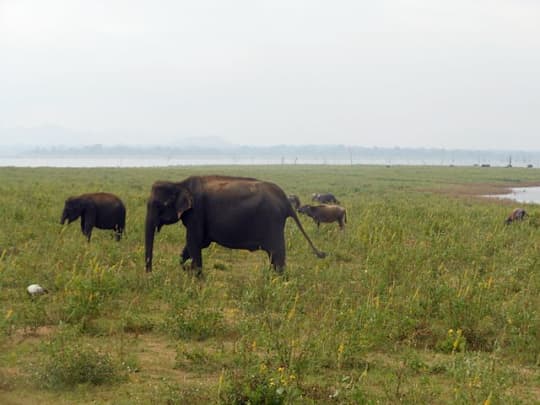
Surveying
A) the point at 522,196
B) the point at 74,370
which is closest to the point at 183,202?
the point at 74,370

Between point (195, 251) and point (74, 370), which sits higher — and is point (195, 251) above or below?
above

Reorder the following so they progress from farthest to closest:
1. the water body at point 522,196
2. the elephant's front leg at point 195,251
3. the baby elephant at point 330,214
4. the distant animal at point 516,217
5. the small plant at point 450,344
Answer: the water body at point 522,196 → the distant animal at point 516,217 → the baby elephant at point 330,214 → the elephant's front leg at point 195,251 → the small plant at point 450,344

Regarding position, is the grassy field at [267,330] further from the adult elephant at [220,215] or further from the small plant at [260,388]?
the adult elephant at [220,215]

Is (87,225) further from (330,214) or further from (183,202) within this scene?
(330,214)

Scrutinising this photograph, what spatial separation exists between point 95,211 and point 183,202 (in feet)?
15.6

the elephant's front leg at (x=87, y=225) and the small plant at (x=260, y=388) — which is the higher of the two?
the elephant's front leg at (x=87, y=225)

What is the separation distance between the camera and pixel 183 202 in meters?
11.3

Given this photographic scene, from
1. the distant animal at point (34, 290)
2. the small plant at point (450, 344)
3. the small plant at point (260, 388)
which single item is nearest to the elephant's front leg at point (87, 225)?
the distant animal at point (34, 290)

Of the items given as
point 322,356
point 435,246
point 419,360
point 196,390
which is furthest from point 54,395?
point 435,246

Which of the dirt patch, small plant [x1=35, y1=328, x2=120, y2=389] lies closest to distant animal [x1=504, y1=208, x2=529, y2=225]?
small plant [x1=35, y1=328, x2=120, y2=389]

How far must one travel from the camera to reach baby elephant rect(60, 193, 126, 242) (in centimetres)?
1510

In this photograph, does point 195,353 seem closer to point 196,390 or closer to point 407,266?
point 196,390

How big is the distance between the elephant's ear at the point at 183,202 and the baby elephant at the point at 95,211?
4.20m

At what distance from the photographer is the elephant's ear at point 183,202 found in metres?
11.3
